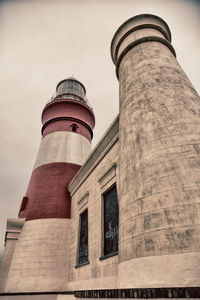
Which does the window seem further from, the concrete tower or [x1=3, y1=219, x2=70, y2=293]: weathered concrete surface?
the concrete tower

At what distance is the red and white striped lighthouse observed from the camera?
1366 centimetres

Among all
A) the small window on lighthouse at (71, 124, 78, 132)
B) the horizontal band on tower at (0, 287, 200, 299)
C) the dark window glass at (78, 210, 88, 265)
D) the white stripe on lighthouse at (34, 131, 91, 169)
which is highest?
the small window on lighthouse at (71, 124, 78, 132)

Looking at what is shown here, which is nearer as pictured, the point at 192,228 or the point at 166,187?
the point at 192,228

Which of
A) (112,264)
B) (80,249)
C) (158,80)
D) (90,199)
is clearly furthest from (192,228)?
(80,249)

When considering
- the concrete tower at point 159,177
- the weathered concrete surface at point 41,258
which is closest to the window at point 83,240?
the weathered concrete surface at point 41,258

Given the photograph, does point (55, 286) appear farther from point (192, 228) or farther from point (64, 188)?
point (192, 228)

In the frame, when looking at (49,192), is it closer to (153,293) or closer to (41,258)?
(41,258)

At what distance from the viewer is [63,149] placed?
15797mm

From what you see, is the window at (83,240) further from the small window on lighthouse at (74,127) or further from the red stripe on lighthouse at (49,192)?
the small window on lighthouse at (74,127)

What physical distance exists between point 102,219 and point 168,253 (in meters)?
5.13

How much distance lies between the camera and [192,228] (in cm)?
385

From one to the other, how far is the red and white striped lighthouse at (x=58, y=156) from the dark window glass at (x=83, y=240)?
7.67ft

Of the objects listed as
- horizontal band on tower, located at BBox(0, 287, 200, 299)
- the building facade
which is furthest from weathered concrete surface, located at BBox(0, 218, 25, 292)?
horizontal band on tower, located at BBox(0, 287, 200, 299)

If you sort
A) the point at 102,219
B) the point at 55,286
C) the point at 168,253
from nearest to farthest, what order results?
the point at 168,253, the point at 102,219, the point at 55,286
